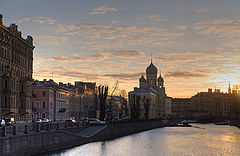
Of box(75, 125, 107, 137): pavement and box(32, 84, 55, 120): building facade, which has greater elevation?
box(32, 84, 55, 120): building facade

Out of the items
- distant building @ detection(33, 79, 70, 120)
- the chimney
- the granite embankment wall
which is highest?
the chimney

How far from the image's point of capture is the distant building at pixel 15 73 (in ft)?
257

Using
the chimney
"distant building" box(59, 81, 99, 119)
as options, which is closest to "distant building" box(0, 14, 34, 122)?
the chimney

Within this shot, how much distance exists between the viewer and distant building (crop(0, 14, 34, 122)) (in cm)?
7838

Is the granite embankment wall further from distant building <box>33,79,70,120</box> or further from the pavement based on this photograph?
distant building <box>33,79,70,120</box>

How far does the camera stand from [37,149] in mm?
46875

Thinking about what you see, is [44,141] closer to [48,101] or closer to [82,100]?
[48,101]

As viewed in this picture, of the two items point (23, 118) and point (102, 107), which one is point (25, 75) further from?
point (102, 107)

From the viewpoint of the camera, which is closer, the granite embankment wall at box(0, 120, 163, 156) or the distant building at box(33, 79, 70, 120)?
the granite embankment wall at box(0, 120, 163, 156)

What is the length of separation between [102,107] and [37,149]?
5375 cm

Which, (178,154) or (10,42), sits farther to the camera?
(10,42)

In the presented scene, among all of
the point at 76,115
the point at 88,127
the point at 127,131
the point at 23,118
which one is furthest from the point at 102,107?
the point at 76,115

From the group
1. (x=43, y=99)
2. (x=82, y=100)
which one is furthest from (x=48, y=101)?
(x=82, y=100)

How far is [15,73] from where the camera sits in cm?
8444
